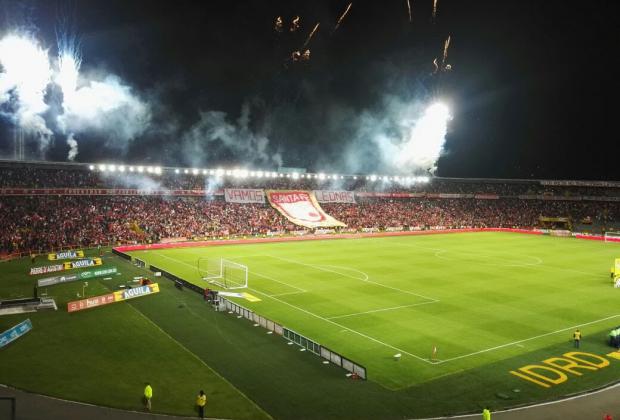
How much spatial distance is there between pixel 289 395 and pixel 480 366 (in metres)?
8.05

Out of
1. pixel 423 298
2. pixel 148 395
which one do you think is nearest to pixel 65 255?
pixel 423 298

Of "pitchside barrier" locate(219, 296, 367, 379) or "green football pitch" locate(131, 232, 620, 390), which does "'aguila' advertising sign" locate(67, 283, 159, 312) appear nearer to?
"green football pitch" locate(131, 232, 620, 390)

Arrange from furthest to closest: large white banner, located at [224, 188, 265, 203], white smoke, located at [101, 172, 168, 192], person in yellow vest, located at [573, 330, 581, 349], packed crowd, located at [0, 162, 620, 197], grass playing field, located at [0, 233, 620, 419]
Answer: large white banner, located at [224, 188, 265, 203], white smoke, located at [101, 172, 168, 192], packed crowd, located at [0, 162, 620, 197], person in yellow vest, located at [573, 330, 581, 349], grass playing field, located at [0, 233, 620, 419]

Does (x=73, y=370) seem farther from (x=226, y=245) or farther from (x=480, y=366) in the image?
(x=226, y=245)

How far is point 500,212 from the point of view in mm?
89250

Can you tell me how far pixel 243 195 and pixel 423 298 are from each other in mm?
45535

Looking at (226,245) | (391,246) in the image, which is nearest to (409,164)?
(391,246)

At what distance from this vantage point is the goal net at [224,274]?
32956 millimetres

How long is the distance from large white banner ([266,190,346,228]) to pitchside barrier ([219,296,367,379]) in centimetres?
4304

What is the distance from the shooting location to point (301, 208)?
243 feet

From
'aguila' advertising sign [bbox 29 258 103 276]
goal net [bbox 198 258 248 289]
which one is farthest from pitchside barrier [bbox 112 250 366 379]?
'aguila' advertising sign [bbox 29 258 103 276]

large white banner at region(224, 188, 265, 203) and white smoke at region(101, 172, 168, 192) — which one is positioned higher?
white smoke at region(101, 172, 168, 192)

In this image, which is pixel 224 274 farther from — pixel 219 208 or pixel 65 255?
pixel 219 208

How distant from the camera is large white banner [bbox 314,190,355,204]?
78.9m
